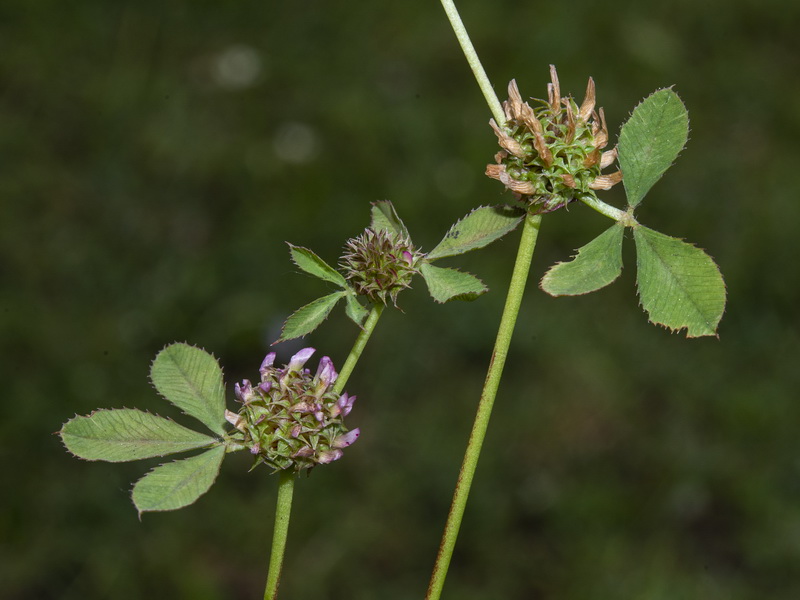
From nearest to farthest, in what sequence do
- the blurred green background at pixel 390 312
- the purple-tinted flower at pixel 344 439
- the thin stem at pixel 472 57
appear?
the thin stem at pixel 472 57 < the purple-tinted flower at pixel 344 439 < the blurred green background at pixel 390 312

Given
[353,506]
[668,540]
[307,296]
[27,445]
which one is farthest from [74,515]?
[668,540]

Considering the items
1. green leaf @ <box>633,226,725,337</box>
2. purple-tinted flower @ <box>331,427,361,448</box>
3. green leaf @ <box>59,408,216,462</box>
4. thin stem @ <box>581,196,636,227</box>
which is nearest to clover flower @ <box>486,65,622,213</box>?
thin stem @ <box>581,196,636,227</box>

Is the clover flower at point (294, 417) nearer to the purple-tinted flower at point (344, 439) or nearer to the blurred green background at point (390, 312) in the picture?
the purple-tinted flower at point (344, 439)

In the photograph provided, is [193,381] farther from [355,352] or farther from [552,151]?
[552,151]

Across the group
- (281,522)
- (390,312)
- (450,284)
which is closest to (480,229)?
(450,284)

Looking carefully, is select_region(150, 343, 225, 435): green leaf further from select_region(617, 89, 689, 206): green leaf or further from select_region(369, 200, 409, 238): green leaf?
select_region(617, 89, 689, 206): green leaf

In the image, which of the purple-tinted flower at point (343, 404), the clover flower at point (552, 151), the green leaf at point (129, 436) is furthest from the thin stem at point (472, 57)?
the green leaf at point (129, 436)
